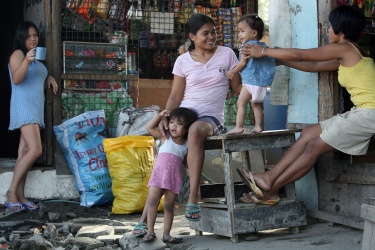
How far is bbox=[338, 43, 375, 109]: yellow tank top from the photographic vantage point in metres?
5.43

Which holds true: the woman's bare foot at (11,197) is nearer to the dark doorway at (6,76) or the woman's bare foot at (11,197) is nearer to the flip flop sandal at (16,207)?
the flip flop sandal at (16,207)

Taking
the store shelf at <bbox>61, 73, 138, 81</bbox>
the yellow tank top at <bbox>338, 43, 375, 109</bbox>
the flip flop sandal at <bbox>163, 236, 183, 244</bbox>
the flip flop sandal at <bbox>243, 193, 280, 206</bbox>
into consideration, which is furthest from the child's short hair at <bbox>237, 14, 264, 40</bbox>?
the store shelf at <bbox>61, 73, 138, 81</bbox>

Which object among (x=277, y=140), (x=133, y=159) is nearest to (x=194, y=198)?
(x=277, y=140)

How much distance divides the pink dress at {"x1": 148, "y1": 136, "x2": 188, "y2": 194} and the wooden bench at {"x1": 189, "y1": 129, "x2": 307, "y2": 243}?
0.29 m

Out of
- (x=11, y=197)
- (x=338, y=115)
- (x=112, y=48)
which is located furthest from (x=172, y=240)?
(x=112, y=48)

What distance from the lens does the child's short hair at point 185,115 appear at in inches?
230

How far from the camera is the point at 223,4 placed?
29.1 feet

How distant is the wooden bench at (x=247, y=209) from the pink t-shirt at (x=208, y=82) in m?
0.34

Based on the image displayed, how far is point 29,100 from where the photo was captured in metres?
7.75

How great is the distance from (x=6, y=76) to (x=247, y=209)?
A: 5695 mm

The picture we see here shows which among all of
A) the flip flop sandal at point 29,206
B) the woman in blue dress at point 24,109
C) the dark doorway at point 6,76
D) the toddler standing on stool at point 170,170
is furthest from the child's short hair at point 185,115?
the dark doorway at point 6,76

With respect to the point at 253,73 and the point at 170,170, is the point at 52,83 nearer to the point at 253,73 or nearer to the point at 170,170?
the point at 170,170

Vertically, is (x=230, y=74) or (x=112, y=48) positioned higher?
(x=112, y=48)

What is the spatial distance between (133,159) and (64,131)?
890mm
